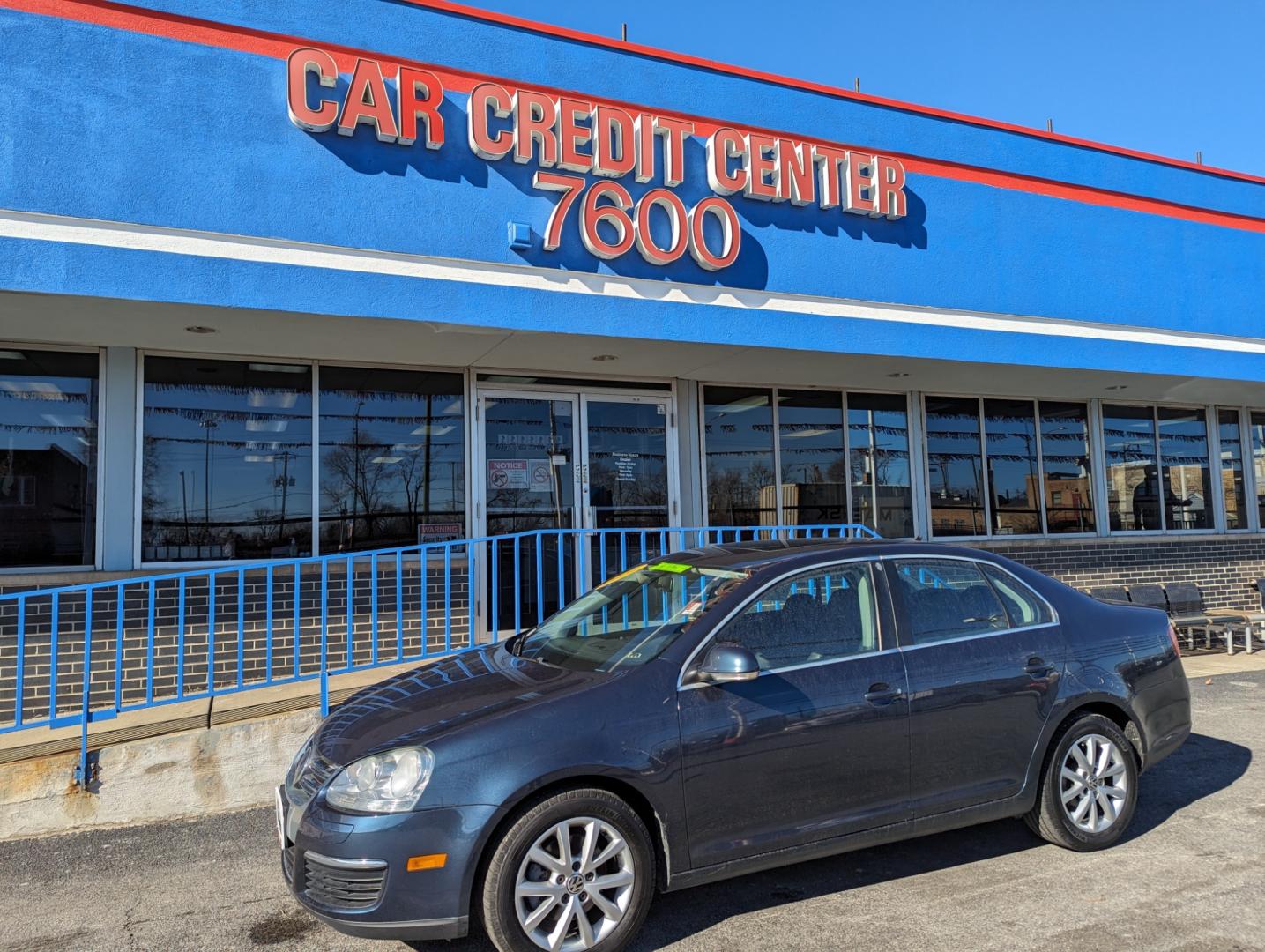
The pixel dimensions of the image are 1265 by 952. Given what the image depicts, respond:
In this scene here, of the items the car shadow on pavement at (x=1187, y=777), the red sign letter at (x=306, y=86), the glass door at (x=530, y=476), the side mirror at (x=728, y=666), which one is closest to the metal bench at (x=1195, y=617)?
the car shadow on pavement at (x=1187, y=777)

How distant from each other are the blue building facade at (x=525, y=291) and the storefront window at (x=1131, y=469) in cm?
94

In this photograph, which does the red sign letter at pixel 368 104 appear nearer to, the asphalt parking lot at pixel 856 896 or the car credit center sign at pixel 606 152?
the car credit center sign at pixel 606 152

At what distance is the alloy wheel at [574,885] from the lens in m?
3.28

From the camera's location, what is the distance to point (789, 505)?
1036 centimetres

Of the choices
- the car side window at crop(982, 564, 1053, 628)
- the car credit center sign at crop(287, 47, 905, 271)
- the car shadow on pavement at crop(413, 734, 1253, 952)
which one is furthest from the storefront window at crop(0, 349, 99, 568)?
the car side window at crop(982, 564, 1053, 628)

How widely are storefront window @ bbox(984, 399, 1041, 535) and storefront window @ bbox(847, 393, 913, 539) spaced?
1.30 meters

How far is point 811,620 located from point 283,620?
207 inches

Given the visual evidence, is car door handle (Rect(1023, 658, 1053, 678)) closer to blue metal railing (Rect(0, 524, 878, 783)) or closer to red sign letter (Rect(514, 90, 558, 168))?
blue metal railing (Rect(0, 524, 878, 783))

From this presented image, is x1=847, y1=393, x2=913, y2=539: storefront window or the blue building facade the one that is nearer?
the blue building facade

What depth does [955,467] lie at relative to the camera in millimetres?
11344

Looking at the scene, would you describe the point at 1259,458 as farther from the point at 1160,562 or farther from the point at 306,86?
the point at 306,86

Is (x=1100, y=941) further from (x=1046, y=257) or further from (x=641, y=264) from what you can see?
(x=1046, y=257)

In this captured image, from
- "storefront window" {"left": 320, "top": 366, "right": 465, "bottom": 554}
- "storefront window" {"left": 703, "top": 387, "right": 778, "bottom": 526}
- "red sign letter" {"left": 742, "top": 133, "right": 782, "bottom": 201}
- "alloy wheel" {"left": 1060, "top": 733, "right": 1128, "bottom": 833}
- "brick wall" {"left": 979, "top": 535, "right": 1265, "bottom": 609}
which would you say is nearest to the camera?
"alloy wheel" {"left": 1060, "top": 733, "right": 1128, "bottom": 833}

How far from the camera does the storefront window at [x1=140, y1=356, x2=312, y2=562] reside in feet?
25.5
